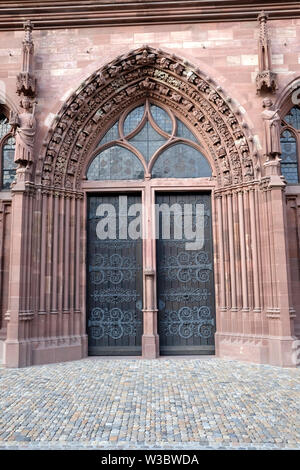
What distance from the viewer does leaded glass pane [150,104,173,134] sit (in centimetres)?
966

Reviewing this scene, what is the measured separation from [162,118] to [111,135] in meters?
1.45

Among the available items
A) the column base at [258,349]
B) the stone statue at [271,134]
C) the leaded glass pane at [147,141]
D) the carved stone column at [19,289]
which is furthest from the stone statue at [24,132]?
the column base at [258,349]

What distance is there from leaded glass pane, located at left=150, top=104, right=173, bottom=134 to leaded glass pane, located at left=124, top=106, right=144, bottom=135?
0.33m

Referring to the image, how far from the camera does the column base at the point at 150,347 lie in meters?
8.34

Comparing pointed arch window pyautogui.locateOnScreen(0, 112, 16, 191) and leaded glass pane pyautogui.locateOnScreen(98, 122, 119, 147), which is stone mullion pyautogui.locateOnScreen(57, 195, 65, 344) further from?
leaded glass pane pyautogui.locateOnScreen(98, 122, 119, 147)

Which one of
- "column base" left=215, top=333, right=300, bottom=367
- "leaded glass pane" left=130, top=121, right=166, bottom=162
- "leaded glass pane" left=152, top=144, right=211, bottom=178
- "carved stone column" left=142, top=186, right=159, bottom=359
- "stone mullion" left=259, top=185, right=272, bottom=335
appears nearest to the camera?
"column base" left=215, top=333, right=300, bottom=367

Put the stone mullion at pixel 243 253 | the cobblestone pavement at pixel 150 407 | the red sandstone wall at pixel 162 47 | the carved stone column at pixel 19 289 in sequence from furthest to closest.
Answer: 1. the red sandstone wall at pixel 162 47
2. the stone mullion at pixel 243 253
3. the carved stone column at pixel 19 289
4. the cobblestone pavement at pixel 150 407

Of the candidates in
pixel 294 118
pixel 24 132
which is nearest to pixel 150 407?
pixel 24 132

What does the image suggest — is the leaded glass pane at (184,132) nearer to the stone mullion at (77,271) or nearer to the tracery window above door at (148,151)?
the tracery window above door at (148,151)

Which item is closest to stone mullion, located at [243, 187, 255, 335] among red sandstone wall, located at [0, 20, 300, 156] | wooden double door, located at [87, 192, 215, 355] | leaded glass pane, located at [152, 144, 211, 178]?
wooden double door, located at [87, 192, 215, 355]

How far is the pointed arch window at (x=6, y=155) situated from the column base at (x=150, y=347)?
5.11m

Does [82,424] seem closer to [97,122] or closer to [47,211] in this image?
[47,211]

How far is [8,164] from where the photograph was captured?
30.8 feet

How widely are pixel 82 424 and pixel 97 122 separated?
23.8ft
